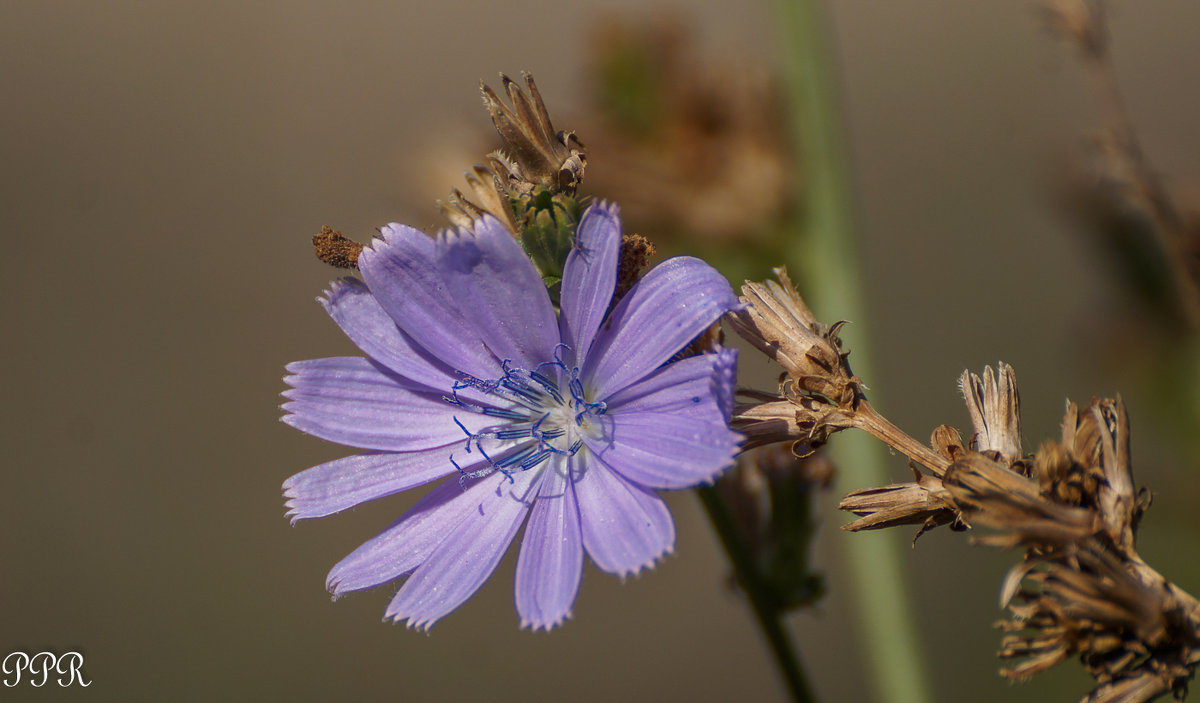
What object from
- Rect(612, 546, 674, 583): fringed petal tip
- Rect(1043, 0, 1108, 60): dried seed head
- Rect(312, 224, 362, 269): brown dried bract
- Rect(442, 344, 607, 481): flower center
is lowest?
Rect(612, 546, 674, 583): fringed petal tip

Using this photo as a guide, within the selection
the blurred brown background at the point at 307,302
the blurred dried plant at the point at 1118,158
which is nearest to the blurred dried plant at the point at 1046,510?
the blurred dried plant at the point at 1118,158

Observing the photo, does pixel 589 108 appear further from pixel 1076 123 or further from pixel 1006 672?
pixel 1076 123

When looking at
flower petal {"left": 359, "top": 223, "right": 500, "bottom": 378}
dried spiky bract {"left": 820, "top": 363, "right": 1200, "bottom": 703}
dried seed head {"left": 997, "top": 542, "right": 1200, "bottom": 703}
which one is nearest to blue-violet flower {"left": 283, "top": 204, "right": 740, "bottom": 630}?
flower petal {"left": 359, "top": 223, "right": 500, "bottom": 378}

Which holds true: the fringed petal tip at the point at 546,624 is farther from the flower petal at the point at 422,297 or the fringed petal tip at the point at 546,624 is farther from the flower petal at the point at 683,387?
the flower petal at the point at 422,297

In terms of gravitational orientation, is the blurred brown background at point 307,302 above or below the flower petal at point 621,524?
above

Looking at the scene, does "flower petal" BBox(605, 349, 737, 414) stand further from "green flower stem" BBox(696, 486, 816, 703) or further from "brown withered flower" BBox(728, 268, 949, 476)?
"green flower stem" BBox(696, 486, 816, 703)

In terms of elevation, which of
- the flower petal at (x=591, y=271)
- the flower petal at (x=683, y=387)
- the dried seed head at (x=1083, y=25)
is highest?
the dried seed head at (x=1083, y=25)
